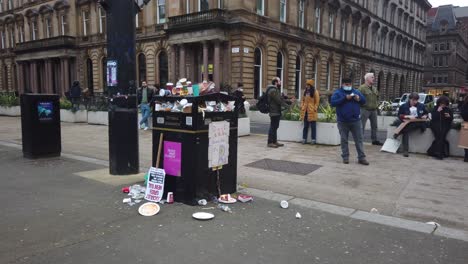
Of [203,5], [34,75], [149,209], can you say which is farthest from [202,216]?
[34,75]

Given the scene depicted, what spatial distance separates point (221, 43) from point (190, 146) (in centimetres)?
2408

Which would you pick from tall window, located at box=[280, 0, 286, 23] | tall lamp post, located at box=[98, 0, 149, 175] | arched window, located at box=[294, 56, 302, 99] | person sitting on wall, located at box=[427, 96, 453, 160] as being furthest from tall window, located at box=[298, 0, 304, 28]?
tall lamp post, located at box=[98, 0, 149, 175]

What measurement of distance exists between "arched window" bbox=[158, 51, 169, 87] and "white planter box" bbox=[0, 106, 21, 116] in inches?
498

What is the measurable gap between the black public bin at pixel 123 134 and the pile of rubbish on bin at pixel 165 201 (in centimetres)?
102

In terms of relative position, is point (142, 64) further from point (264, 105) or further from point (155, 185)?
point (155, 185)

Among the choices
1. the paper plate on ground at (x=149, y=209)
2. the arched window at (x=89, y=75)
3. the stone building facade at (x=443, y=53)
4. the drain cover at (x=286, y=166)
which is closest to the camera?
the paper plate on ground at (x=149, y=209)

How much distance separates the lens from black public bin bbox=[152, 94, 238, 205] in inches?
203

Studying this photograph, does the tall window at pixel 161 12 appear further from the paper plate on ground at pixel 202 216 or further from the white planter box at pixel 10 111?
→ the paper plate on ground at pixel 202 216

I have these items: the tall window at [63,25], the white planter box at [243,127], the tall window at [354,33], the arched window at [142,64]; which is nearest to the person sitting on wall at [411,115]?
the white planter box at [243,127]

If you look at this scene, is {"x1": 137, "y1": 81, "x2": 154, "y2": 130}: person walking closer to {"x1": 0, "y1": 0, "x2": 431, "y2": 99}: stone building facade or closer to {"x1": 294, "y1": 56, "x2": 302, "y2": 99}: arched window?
{"x1": 0, "y1": 0, "x2": 431, "y2": 99}: stone building facade

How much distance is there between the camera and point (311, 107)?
420 inches

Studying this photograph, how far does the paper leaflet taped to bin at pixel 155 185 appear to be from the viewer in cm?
536

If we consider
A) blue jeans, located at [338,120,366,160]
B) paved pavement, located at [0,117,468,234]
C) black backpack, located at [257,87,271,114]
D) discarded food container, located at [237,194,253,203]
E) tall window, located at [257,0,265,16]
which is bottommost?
paved pavement, located at [0,117,468,234]

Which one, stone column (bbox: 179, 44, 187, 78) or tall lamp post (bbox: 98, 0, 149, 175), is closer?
tall lamp post (bbox: 98, 0, 149, 175)
